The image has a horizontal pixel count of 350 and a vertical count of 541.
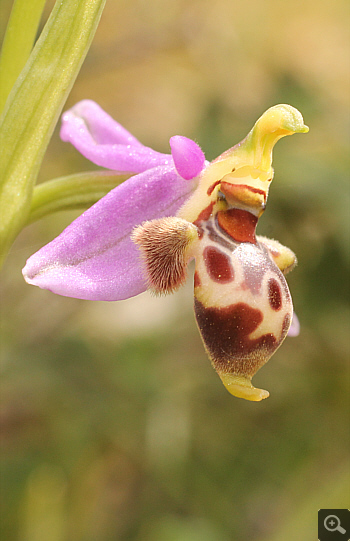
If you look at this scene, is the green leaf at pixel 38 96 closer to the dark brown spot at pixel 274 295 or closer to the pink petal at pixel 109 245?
the pink petal at pixel 109 245

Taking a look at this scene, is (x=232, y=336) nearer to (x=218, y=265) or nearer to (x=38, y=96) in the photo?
(x=218, y=265)

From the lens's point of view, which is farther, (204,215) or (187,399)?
(187,399)

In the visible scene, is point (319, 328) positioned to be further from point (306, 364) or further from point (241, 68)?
point (241, 68)

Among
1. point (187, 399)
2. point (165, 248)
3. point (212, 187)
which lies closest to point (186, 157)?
point (212, 187)

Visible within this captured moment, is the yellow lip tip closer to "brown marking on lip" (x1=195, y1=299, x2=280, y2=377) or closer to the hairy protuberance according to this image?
"brown marking on lip" (x1=195, y1=299, x2=280, y2=377)

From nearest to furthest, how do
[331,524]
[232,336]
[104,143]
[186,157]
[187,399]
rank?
1. [232,336]
2. [186,157]
3. [104,143]
4. [331,524]
5. [187,399]

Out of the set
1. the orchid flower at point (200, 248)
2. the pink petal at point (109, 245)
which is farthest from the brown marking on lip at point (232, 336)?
the pink petal at point (109, 245)

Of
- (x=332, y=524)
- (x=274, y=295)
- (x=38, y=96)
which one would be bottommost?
(x=332, y=524)
